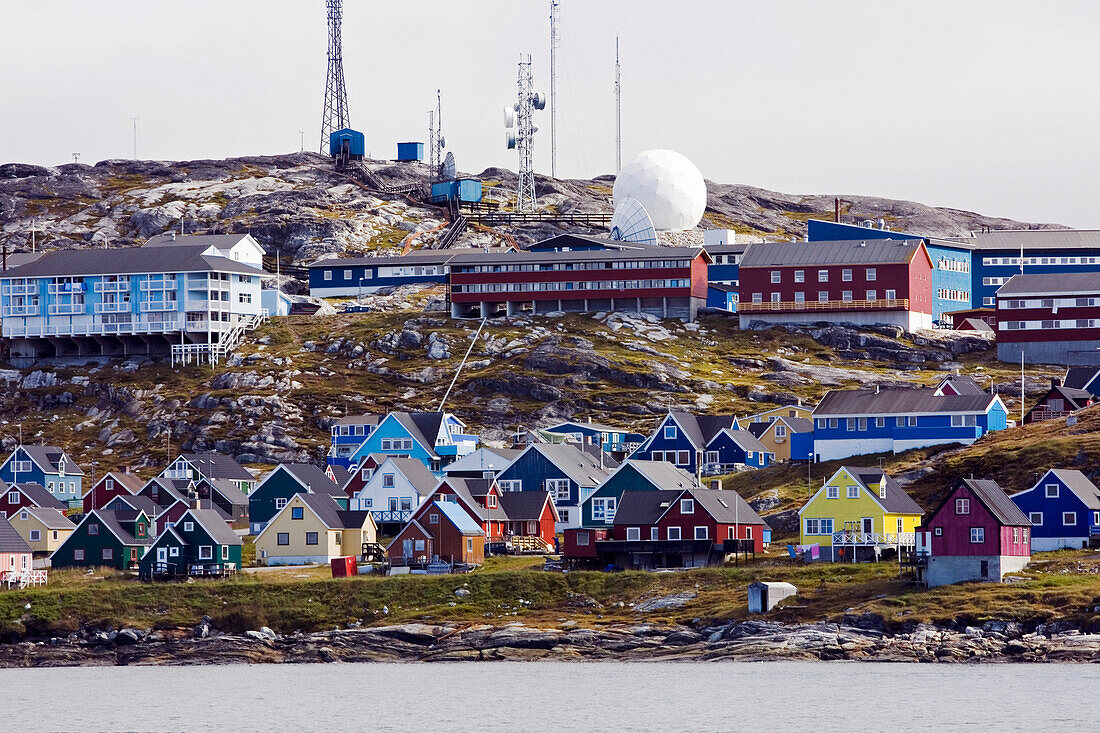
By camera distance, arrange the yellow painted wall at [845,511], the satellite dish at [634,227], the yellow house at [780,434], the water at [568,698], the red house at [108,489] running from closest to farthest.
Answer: the water at [568,698], the yellow painted wall at [845,511], the red house at [108,489], the yellow house at [780,434], the satellite dish at [634,227]

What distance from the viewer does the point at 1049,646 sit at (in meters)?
69.9

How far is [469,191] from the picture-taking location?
641 feet

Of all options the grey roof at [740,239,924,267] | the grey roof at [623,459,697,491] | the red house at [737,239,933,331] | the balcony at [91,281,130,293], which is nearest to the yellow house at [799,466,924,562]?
the grey roof at [623,459,697,491]

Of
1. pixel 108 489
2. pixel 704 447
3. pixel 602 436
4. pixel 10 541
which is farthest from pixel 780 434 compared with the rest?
pixel 10 541

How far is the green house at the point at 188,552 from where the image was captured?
90.3 metres

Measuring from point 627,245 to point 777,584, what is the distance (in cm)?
8033

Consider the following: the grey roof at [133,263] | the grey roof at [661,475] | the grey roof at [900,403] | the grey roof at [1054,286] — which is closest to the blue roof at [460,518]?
the grey roof at [661,475]

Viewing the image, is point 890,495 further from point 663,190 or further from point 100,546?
point 663,190

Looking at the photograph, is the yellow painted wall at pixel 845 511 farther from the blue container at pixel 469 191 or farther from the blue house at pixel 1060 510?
the blue container at pixel 469 191

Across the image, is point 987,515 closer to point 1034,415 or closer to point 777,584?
point 777,584

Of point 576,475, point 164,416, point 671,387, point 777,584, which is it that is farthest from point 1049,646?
point 164,416

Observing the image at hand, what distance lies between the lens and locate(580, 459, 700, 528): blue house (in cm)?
9625

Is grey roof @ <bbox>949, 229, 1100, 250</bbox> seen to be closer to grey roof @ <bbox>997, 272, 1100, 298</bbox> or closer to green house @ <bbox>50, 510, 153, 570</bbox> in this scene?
grey roof @ <bbox>997, 272, 1100, 298</bbox>

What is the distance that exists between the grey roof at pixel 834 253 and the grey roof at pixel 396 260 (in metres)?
27.9
